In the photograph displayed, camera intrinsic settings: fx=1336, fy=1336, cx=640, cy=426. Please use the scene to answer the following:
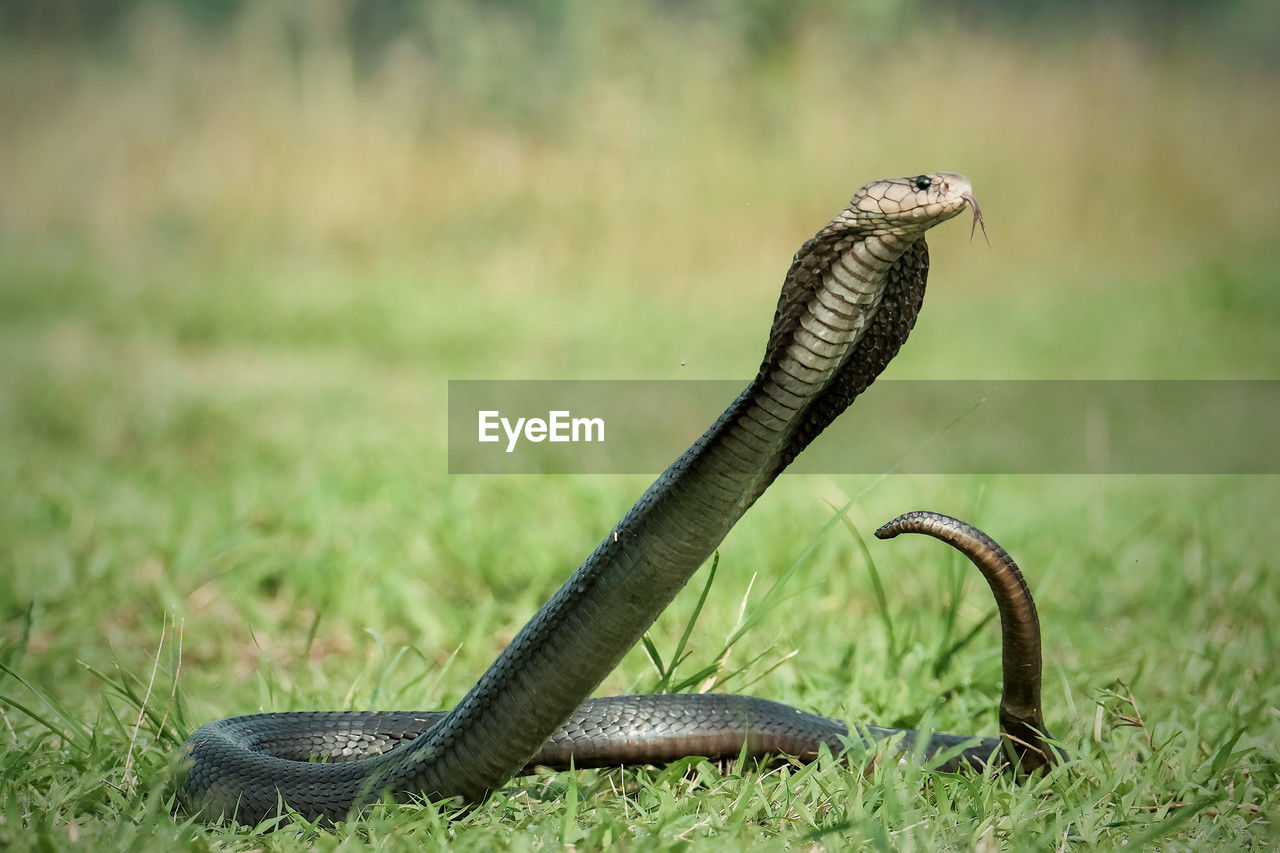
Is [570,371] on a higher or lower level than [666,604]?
lower

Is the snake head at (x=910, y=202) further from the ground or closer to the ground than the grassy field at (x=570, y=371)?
further from the ground

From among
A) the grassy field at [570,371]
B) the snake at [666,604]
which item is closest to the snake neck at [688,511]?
the snake at [666,604]

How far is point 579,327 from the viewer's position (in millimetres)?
7969

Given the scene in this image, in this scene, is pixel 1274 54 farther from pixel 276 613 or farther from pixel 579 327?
pixel 276 613

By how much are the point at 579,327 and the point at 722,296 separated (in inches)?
36.1

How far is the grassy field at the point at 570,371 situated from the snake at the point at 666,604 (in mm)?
85

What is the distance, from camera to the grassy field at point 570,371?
7.83ft

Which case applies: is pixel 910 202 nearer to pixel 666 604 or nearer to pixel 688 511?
pixel 688 511

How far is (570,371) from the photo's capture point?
7414 millimetres

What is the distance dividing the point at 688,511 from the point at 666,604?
17cm

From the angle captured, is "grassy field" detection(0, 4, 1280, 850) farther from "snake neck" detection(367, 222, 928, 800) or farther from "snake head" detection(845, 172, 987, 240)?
"snake head" detection(845, 172, 987, 240)

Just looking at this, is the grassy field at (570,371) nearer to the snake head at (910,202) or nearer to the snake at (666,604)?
the snake at (666,604)

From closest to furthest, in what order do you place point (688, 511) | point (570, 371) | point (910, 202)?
1. point (910, 202)
2. point (688, 511)
3. point (570, 371)

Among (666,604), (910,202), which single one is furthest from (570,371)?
(910,202)
